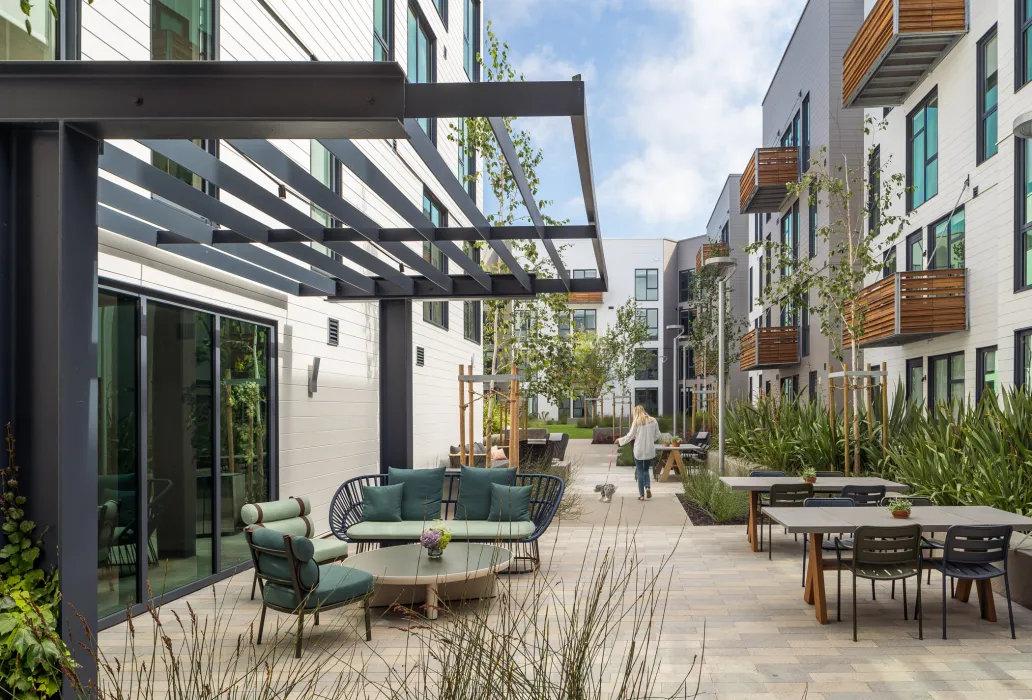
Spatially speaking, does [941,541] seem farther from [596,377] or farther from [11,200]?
[596,377]

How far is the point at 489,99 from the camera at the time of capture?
3.76m

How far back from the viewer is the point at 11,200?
4.03m

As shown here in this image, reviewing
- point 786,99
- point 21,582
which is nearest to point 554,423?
point 786,99

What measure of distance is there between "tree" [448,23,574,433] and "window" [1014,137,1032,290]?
6583mm

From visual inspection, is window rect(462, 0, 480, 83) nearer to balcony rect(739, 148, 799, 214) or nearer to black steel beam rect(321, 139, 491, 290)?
balcony rect(739, 148, 799, 214)

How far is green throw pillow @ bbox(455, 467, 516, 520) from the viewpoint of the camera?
8.95 meters

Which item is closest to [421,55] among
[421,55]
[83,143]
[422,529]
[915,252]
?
[421,55]

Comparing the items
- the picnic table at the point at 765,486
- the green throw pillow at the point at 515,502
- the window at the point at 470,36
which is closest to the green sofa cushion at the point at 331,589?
the green throw pillow at the point at 515,502

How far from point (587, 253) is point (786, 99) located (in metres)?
23.2

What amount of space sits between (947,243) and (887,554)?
9209 mm

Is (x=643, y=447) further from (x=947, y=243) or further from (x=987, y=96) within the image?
(x=987, y=96)

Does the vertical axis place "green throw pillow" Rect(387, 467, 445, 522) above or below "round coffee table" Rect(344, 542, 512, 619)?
above

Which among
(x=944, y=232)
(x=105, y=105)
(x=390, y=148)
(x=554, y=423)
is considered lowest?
(x=554, y=423)

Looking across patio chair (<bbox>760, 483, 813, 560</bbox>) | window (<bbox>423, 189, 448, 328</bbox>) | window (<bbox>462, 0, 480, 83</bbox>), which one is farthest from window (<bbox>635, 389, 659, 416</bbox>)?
patio chair (<bbox>760, 483, 813, 560</bbox>)
